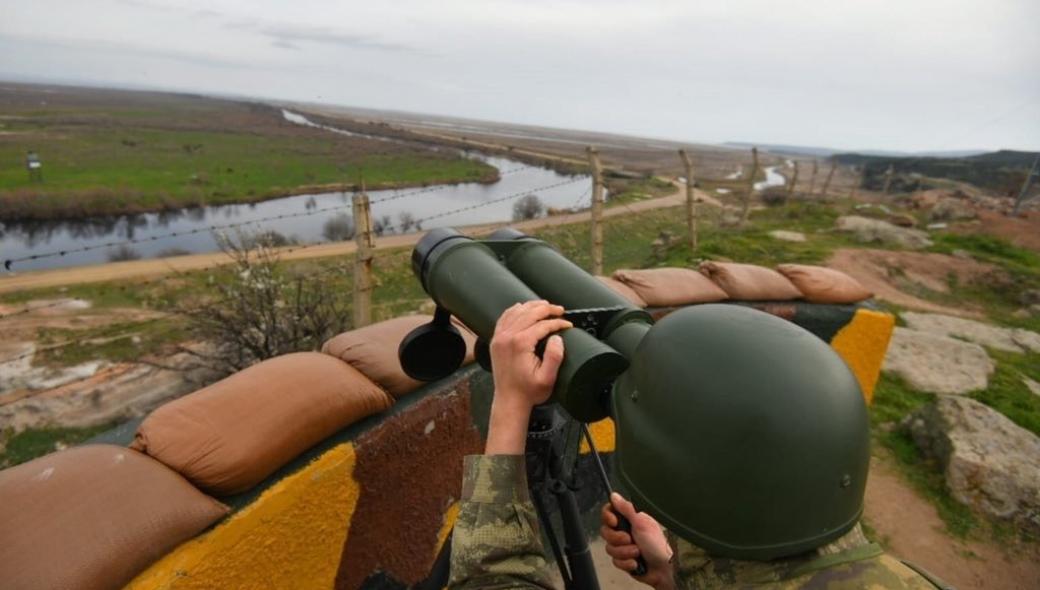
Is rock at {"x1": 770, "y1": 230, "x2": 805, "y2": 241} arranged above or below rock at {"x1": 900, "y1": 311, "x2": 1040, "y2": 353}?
above

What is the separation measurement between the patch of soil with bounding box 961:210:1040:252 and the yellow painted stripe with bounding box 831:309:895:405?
1024 centimetres

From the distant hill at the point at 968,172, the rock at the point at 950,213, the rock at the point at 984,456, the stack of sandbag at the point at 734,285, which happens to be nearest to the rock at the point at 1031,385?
the rock at the point at 984,456

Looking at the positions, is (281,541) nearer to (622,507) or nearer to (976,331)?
(622,507)

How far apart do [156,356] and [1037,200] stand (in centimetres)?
2478

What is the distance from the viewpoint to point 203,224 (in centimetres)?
2316

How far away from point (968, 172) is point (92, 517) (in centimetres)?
3995

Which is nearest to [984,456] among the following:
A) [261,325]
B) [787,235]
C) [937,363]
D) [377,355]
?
[937,363]

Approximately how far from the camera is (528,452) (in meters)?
1.46

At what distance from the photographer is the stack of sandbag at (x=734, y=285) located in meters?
3.38

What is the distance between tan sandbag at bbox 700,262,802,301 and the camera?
12.1 feet

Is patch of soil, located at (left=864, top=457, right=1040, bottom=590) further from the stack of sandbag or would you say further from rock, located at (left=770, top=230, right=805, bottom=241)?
rock, located at (left=770, top=230, right=805, bottom=241)

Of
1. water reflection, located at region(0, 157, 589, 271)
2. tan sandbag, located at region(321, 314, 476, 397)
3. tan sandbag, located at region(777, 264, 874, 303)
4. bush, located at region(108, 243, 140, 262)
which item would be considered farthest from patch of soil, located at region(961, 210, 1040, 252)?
bush, located at region(108, 243, 140, 262)

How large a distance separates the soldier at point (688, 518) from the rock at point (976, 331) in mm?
6310

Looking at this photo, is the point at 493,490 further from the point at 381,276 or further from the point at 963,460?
the point at 381,276
